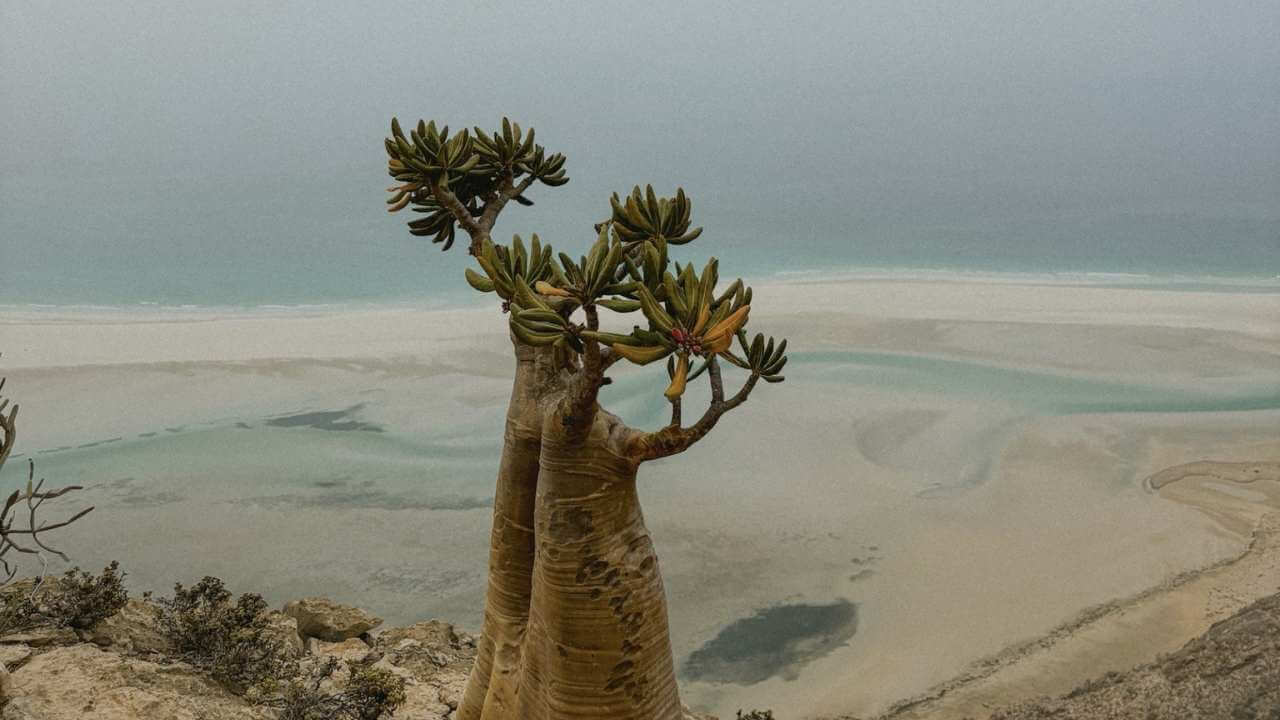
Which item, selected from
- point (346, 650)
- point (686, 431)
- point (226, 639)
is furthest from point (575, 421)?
point (346, 650)

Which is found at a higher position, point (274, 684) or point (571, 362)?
point (571, 362)

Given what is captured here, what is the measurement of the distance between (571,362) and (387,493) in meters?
5.49

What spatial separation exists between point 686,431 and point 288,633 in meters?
3.48

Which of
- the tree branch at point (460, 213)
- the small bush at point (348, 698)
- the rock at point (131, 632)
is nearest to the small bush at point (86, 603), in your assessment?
the rock at point (131, 632)

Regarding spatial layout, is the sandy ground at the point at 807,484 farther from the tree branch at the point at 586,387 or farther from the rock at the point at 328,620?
the tree branch at the point at 586,387

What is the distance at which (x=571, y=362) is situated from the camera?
9.07 ft

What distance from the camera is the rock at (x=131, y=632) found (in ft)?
12.9

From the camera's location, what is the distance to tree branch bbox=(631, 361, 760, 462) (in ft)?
6.66

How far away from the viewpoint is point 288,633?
4.55 meters

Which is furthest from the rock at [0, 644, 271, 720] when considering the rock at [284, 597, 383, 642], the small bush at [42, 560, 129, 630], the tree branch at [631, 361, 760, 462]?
the tree branch at [631, 361, 760, 462]

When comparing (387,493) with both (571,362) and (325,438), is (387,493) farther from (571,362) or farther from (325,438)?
(571,362)

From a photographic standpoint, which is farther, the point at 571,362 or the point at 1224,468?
the point at 1224,468

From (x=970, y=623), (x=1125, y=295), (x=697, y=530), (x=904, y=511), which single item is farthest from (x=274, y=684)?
(x=1125, y=295)

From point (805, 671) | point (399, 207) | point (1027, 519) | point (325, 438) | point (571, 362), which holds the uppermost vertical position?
point (399, 207)
